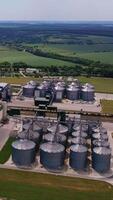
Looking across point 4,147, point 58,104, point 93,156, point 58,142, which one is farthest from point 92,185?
point 58,104

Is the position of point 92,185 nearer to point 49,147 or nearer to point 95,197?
point 95,197

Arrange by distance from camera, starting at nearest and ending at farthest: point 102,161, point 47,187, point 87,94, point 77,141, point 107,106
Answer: point 47,187 → point 102,161 → point 77,141 → point 107,106 → point 87,94

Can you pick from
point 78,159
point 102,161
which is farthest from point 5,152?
point 102,161

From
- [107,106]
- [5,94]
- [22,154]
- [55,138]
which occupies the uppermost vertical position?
[5,94]

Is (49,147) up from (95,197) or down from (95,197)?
up

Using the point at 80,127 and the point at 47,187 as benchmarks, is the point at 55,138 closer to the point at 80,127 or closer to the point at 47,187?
the point at 80,127

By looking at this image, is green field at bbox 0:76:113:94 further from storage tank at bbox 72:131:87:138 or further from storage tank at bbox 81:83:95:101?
storage tank at bbox 72:131:87:138
